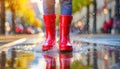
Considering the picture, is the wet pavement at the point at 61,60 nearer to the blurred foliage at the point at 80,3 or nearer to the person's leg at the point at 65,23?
the person's leg at the point at 65,23

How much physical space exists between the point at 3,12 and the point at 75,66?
31002 millimetres

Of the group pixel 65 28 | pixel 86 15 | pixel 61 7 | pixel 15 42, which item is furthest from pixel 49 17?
pixel 86 15

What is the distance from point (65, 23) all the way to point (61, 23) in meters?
0.06

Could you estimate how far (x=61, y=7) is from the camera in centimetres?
550

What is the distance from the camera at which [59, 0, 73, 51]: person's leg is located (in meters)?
5.25

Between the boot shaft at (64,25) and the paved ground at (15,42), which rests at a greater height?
the boot shaft at (64,25)

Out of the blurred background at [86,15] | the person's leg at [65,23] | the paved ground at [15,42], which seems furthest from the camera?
the blurred background at [86,15]

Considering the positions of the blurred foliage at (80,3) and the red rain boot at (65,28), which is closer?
the red rain boot at (65,28)

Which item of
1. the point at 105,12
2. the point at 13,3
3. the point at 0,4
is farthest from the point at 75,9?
the point at 0,4

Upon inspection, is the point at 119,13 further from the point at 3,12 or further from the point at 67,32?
the point at 67,32

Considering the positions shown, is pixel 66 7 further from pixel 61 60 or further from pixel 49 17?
pixel 61 60

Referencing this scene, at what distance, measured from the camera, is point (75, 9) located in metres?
47.4

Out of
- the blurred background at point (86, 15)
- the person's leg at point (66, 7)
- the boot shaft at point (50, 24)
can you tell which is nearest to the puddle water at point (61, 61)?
the boot shaft at point (50, 24)

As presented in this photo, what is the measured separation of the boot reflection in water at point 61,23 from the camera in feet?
17.3
